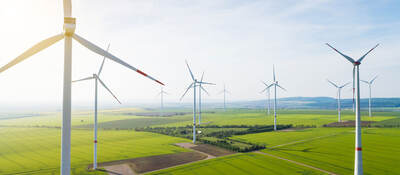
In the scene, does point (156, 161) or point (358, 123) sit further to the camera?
point (156, 161)

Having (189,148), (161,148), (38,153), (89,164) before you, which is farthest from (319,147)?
(38,153)

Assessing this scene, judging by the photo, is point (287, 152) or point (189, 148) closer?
point (287, 152)

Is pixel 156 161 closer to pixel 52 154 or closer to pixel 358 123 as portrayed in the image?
pixel 52 154

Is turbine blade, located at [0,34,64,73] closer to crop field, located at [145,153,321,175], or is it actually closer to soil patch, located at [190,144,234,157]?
crop field, located at [145,153,321,175]

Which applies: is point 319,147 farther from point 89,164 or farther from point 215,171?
point 89,164

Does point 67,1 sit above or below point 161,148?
above

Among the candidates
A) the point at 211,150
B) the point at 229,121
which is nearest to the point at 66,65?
the point at 211,150

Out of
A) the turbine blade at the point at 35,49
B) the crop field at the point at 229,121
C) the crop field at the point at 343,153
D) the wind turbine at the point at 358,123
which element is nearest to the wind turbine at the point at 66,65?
the turbine blade at the point at 35,49
